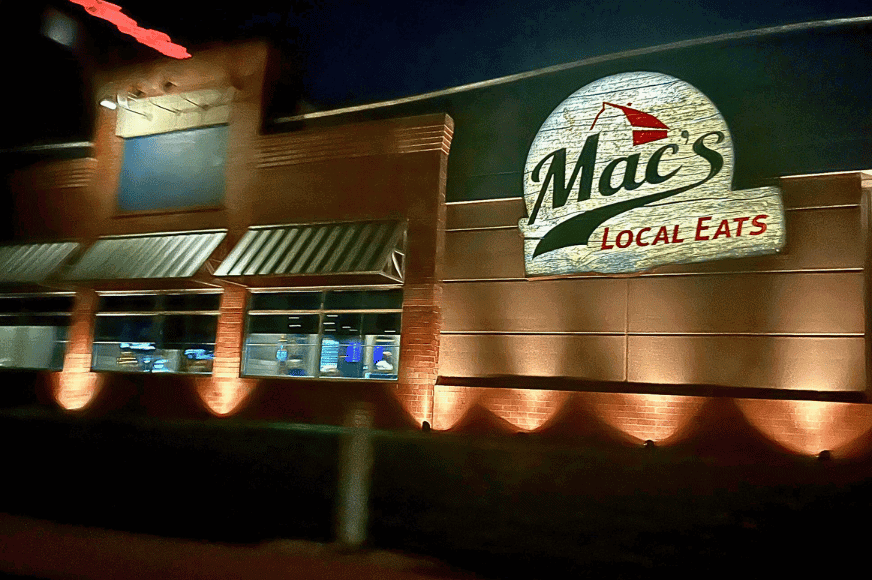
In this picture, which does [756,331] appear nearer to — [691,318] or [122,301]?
[691,318]

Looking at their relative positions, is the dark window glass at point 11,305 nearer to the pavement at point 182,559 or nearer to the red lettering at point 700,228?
the pavement at point 182,559

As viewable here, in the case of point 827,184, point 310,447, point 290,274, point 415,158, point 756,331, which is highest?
point 415,158

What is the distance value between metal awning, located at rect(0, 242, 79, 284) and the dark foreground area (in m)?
3.77

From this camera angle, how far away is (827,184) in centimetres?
952

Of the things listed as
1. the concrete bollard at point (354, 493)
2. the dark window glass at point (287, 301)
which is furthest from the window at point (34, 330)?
the concrete bollard at point (354, 493)

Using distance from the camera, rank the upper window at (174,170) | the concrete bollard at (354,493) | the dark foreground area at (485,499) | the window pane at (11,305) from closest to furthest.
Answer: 1. the dark foreground area at (485,499)
2. the concrete bollard at (354,493)
3. the upper window at (174,170)
4. the window pane at (11,305)

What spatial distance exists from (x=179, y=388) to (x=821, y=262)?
1105 centimetres

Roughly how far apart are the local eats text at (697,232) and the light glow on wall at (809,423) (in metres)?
2.25

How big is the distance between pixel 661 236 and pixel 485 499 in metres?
4.43

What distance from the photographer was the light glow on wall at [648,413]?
9.72m

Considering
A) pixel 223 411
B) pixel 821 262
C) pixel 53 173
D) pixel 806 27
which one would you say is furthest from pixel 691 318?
pixel 53 173

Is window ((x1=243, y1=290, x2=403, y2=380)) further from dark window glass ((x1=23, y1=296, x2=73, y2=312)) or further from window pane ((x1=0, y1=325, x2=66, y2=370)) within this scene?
window pane ((x1=0, y1=325, x2=66, y2=370))

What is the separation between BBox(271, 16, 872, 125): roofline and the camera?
9750 mm

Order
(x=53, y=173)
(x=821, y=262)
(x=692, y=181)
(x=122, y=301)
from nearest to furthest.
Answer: (x=821, y=262), (x=692, y=181), (x=122, y=301), (x=53, y=173)
